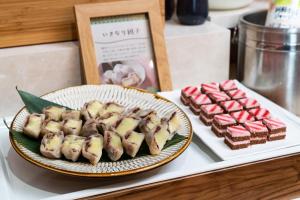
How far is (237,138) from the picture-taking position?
0.82 metres

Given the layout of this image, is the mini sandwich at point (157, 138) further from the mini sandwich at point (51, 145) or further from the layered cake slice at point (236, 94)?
the layered cake slice at point (236, 94)

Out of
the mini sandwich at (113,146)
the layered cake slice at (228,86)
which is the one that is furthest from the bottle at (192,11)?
the mini sandwich at (113,146)

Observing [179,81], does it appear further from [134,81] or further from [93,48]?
[93,48]

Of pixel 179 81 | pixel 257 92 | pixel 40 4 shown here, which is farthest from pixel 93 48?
pixel 257 92

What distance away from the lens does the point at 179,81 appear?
115 cm

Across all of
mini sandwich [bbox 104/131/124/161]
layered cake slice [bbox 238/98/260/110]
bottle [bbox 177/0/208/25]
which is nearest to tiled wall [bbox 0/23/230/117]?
bottle [bbox 177/0/208/25]

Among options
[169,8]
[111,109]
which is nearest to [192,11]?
[169,8]

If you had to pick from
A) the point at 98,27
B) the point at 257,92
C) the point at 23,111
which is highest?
the point at 98,27

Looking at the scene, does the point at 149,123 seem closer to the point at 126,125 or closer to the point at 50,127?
the point at 126,125

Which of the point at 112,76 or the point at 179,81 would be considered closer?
the point at 112,76

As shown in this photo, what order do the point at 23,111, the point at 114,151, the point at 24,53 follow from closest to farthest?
the point at 114,151
the point at 23,111
the point at 24,53

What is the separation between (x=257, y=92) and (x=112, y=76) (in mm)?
392

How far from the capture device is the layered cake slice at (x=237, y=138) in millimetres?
825

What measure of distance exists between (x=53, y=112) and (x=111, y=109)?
11 cm
